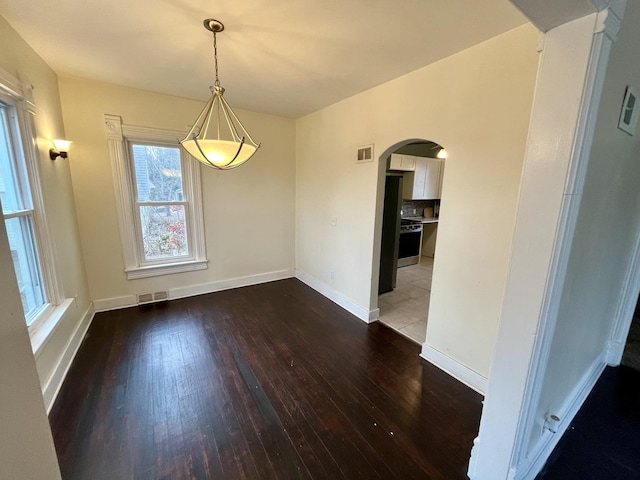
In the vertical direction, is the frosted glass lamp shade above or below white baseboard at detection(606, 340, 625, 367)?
above

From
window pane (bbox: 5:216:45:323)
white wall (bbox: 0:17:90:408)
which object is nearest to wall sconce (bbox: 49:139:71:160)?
white wall (bbox: 0:17:90:408)

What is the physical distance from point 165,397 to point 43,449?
1385 mm

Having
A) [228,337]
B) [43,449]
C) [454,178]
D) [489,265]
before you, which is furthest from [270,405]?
[454,178]

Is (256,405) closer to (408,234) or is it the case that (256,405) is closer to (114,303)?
(114,303)

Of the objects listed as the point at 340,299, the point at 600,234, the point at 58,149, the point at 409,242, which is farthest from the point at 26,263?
the point at 409,242

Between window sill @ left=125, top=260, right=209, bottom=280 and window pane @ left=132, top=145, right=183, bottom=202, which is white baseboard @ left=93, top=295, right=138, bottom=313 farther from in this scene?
window pane @ left=132, top=145, right=183, bottom=202

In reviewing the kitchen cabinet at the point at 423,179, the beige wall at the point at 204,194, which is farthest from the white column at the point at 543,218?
the kitchen cabinet at the point at 423,179

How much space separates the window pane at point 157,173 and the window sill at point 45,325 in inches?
58.8

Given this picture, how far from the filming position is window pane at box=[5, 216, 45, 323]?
194 cm

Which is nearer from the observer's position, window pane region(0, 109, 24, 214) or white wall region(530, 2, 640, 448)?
white wall region(530, 2, 640, 448)

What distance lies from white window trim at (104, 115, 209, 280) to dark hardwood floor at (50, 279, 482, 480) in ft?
2.41

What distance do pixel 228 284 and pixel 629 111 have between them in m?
4.21

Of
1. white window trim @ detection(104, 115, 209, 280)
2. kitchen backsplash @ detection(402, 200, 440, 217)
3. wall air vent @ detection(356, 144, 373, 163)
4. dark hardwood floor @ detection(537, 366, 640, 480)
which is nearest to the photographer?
dark hardwood floor @ detection(537, 366, 640, 480)

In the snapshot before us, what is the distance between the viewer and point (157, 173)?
11.1 ft
